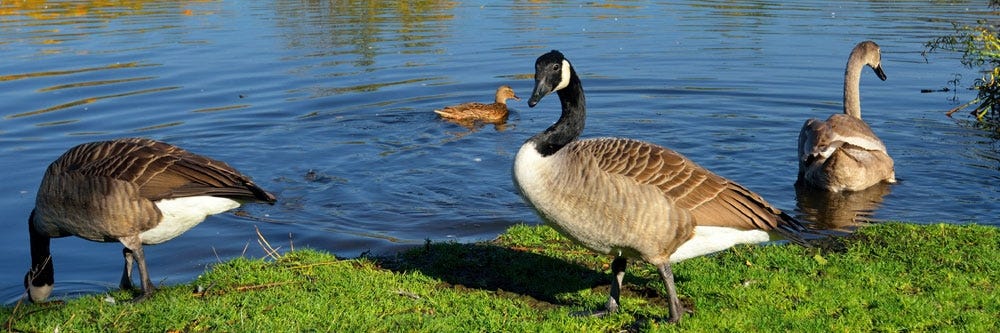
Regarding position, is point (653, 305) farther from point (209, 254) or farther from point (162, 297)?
point (209, 254)

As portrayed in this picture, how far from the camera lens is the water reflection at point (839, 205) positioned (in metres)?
11.3

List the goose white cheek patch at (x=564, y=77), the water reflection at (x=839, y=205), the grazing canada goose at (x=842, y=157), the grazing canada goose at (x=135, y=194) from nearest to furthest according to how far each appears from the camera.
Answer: the goose white cheek patch at (x=564, y=77), the grazing canada goose at (x=135, y=194), the water reflection at (x=839, y=205), the grazing canada goose at (x=842, y=157)

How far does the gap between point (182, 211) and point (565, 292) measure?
3333 millimetres

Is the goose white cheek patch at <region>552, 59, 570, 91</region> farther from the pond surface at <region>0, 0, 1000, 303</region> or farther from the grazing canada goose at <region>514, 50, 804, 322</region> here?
the pond surface at <region>0, 0, 1000, 303</region>

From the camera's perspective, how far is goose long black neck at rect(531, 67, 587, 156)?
23.4ft

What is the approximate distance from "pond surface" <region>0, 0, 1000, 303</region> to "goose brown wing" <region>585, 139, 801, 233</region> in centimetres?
409

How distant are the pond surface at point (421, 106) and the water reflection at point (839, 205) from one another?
0.18 feet

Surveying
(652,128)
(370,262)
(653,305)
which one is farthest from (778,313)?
(652,128)

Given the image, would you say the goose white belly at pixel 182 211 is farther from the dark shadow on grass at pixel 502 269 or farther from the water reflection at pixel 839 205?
the water reflection at pixel 839 205

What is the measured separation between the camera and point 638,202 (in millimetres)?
6836

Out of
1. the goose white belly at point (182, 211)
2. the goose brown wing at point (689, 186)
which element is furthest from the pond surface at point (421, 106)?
the goose brown wing at point (689, 186)

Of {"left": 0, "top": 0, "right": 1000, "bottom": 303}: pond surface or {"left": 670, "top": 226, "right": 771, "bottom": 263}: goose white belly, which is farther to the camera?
{"left": 0, "top": 0, "right": 1000, "bottom": 303}: pond surface

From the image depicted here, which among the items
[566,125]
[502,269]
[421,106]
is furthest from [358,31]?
[566,125]

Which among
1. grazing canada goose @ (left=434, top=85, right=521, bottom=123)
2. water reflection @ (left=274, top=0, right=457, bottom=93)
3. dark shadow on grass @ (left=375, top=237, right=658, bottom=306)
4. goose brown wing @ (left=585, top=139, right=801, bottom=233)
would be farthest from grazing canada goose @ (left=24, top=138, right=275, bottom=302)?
water reflection @ (left=274, top=0, right=457, bottom=93)
